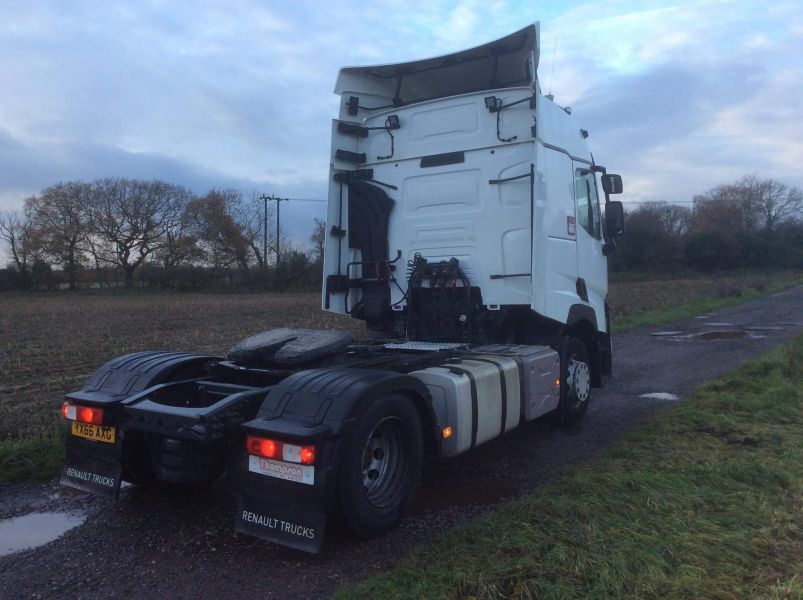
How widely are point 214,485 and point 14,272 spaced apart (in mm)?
49788

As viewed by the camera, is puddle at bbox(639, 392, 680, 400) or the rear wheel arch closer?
the rear wheel arch

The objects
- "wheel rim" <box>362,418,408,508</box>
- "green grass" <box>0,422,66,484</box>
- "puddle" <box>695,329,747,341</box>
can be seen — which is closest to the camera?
"wheel rim" <box>362,418,408,508</box>

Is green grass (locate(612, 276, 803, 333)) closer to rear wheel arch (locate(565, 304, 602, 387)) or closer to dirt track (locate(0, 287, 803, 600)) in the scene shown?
rear wheel arch (locate(565, 304, 602, 387))

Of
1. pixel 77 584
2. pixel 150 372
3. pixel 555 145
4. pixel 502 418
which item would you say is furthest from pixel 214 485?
pixel 555 145

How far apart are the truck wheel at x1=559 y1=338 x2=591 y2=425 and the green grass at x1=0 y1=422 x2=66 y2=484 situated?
15.1 feet

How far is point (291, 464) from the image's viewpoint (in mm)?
3447

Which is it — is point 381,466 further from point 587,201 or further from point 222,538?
point 587,201

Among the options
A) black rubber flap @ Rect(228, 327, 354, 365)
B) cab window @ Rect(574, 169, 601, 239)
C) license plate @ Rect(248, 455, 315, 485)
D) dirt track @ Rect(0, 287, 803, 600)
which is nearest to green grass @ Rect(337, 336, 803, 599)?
dirt track @ Rect(0, 287, 803, 600)

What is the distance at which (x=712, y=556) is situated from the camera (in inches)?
136

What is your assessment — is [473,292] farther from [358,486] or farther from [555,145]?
[358,486]

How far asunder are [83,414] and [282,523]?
5.69 ft

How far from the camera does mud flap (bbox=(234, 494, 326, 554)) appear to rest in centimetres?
340

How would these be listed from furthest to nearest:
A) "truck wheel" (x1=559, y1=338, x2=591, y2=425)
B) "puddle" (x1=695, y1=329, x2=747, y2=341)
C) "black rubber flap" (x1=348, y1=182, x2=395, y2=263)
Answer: "puddle" (x1=695, y1=329, x2=747, y2=341) < "black rubber flap" (x1=348, y1=182, x2=395, y2=263) < "truck wheel" (x1=559, y1=338, x2=591, y2=425)

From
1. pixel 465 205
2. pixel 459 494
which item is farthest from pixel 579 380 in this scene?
pixel 459 494
